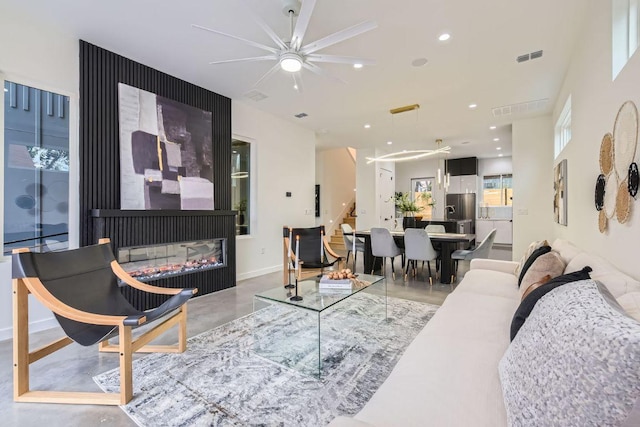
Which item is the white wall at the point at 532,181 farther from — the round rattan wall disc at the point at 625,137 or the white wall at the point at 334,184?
the white wall at the point at 334,184

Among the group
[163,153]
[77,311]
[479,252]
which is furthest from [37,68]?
[479,252]

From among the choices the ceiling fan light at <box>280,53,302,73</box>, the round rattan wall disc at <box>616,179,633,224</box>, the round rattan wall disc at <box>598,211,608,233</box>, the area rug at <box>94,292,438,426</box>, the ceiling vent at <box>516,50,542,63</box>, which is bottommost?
the area rug at <box>94,292,438,426</box>

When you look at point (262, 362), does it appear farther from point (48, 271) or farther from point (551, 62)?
point (551, 62)

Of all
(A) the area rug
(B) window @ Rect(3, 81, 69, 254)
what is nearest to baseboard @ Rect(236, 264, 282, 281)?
(A) the area rug

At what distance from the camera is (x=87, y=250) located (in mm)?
2391

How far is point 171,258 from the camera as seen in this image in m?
4.07

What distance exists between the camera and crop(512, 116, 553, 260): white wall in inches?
220

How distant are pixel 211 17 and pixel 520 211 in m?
6.15

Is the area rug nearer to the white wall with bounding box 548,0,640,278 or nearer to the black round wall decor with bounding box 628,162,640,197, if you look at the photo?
the white wall with bounding box 548,0,640,278

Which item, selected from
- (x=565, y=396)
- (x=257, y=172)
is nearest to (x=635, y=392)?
(x=565, y=396)

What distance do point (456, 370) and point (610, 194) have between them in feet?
5.98

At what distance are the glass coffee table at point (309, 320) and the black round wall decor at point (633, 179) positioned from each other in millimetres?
1952

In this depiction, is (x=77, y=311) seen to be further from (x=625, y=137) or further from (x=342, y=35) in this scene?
(x=625, y=137)

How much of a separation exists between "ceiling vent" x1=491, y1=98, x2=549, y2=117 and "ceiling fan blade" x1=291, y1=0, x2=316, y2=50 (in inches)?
170
